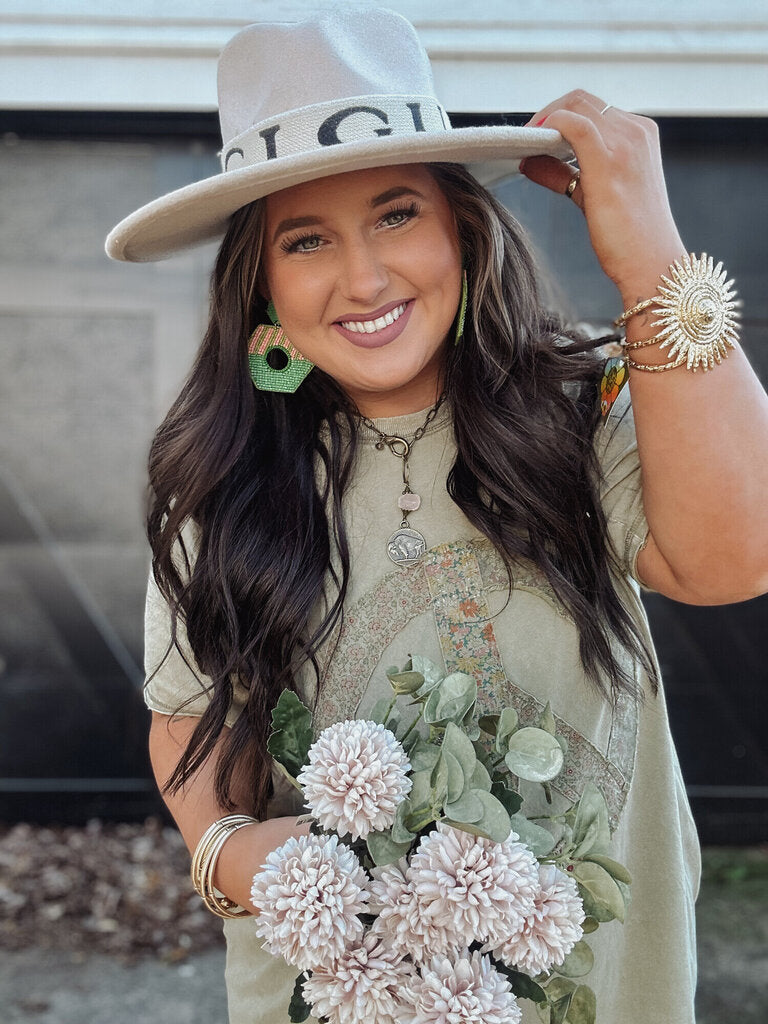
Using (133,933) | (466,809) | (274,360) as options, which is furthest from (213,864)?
(133,933)

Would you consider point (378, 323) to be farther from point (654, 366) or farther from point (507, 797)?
point (507, 797)

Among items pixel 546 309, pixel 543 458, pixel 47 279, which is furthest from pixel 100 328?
pixel 543 458

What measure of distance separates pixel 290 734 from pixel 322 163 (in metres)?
0.71

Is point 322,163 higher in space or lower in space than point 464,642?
higher

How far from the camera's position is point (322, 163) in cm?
129

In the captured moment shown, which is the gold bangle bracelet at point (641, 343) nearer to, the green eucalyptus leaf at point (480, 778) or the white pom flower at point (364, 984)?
the green eucalyptus leaf at point (480, 778)

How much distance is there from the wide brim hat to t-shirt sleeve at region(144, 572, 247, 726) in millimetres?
585

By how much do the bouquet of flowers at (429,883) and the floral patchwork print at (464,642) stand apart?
31cm

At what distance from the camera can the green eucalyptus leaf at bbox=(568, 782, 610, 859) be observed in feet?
3.61

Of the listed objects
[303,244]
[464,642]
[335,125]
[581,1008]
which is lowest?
[581,1008]

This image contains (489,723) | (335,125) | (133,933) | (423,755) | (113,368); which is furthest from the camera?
(113,368)

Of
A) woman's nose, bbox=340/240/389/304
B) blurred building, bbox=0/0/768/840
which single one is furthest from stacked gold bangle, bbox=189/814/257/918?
blurred building, bbox=0/0/768/840

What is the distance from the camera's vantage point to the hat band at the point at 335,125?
1.34 metres

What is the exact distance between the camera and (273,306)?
5.30 ft
